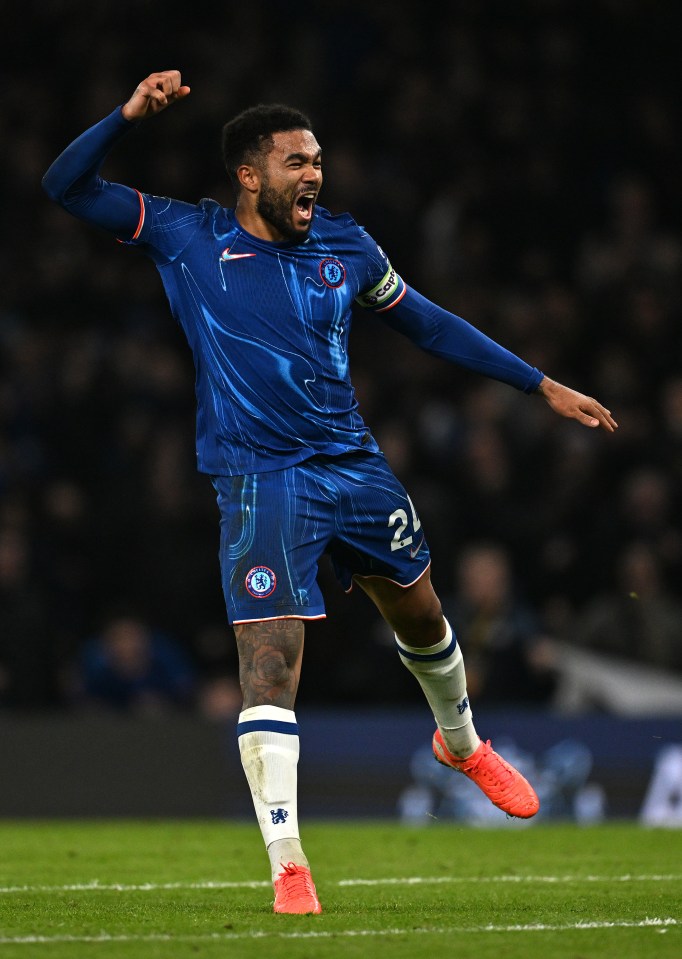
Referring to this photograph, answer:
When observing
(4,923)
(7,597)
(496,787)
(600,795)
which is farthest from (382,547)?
(7,597)

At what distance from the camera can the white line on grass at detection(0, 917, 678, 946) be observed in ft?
15.3

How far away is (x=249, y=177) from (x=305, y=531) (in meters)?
1.22

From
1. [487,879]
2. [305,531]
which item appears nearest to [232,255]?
[305,531]

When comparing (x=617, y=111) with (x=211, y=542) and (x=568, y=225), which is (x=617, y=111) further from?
(x=211, y=542)

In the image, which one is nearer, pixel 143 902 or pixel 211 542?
pixel 143 902

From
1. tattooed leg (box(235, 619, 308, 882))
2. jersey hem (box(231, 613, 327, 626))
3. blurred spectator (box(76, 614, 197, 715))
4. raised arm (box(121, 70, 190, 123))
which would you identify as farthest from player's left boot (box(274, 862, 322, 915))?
Answer: blurred spectator (box(76, 614, 197, 715))

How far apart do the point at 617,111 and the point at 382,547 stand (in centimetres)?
1050

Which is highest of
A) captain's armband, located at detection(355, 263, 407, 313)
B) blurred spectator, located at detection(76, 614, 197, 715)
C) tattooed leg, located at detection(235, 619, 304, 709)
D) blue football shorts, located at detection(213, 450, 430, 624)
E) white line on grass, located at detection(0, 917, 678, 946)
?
captain's armband, located at detection(355, 263, 407, 313)

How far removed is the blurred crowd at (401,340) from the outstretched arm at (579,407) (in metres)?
4.87

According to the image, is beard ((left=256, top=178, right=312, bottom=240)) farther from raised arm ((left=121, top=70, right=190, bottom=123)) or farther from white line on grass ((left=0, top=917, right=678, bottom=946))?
white line on grass ((left=0, top=917, right=678, bottom=946))

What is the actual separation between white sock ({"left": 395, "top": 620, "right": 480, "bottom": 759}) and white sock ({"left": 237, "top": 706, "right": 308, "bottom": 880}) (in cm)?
112

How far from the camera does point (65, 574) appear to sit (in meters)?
12.2

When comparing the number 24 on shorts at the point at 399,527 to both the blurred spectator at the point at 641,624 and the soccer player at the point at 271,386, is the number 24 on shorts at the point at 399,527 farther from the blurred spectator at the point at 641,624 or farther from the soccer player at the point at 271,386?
the blurred spectator at the point at 641,624

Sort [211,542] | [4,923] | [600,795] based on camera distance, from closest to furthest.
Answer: [4,923], [600,795], [211,542]
